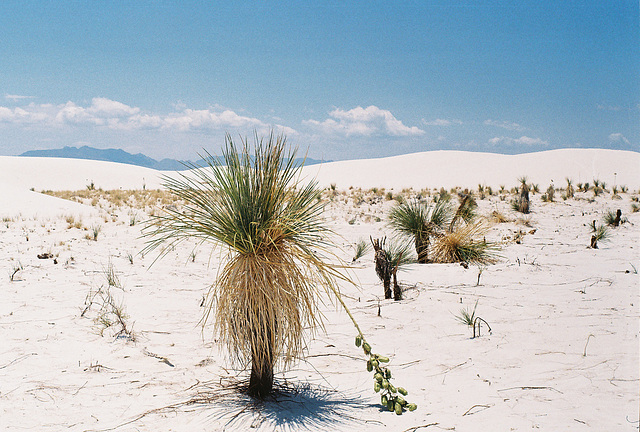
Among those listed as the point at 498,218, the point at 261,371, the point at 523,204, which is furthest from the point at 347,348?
the point at 523,204

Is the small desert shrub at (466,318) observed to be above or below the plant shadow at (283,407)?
above

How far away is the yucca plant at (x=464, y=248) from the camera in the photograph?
809cm

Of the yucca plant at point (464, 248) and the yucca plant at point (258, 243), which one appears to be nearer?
the yucca plant at point (258, 243)

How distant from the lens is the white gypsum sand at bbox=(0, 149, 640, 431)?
315 cm

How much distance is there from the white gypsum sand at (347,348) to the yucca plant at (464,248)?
0.35 metres

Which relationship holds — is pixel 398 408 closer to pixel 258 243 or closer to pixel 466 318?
pixel 258 243

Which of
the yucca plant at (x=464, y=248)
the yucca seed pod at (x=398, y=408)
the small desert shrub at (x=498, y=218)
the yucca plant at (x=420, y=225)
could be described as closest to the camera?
the yucca seed pod at (x=398, y=408)

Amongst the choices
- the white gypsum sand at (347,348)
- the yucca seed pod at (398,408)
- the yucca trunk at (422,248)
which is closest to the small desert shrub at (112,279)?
the white gypsum sand at (347,348)

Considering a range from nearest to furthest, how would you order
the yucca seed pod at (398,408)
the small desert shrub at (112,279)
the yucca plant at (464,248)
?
the yucca seed pod at (398,408), the small desert shrub at (112,279), the yucca plant at (464,248)

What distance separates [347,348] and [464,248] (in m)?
4.17

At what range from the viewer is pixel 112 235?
1013 cm

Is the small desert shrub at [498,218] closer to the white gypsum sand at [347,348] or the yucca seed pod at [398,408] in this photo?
the white gypsum sand at [347,348]

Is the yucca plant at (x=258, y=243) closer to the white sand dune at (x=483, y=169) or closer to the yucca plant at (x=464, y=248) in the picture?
the yucca plant at (x=464, y=248)

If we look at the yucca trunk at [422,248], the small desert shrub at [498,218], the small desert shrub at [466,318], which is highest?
the small desert shrub at [498,218]
